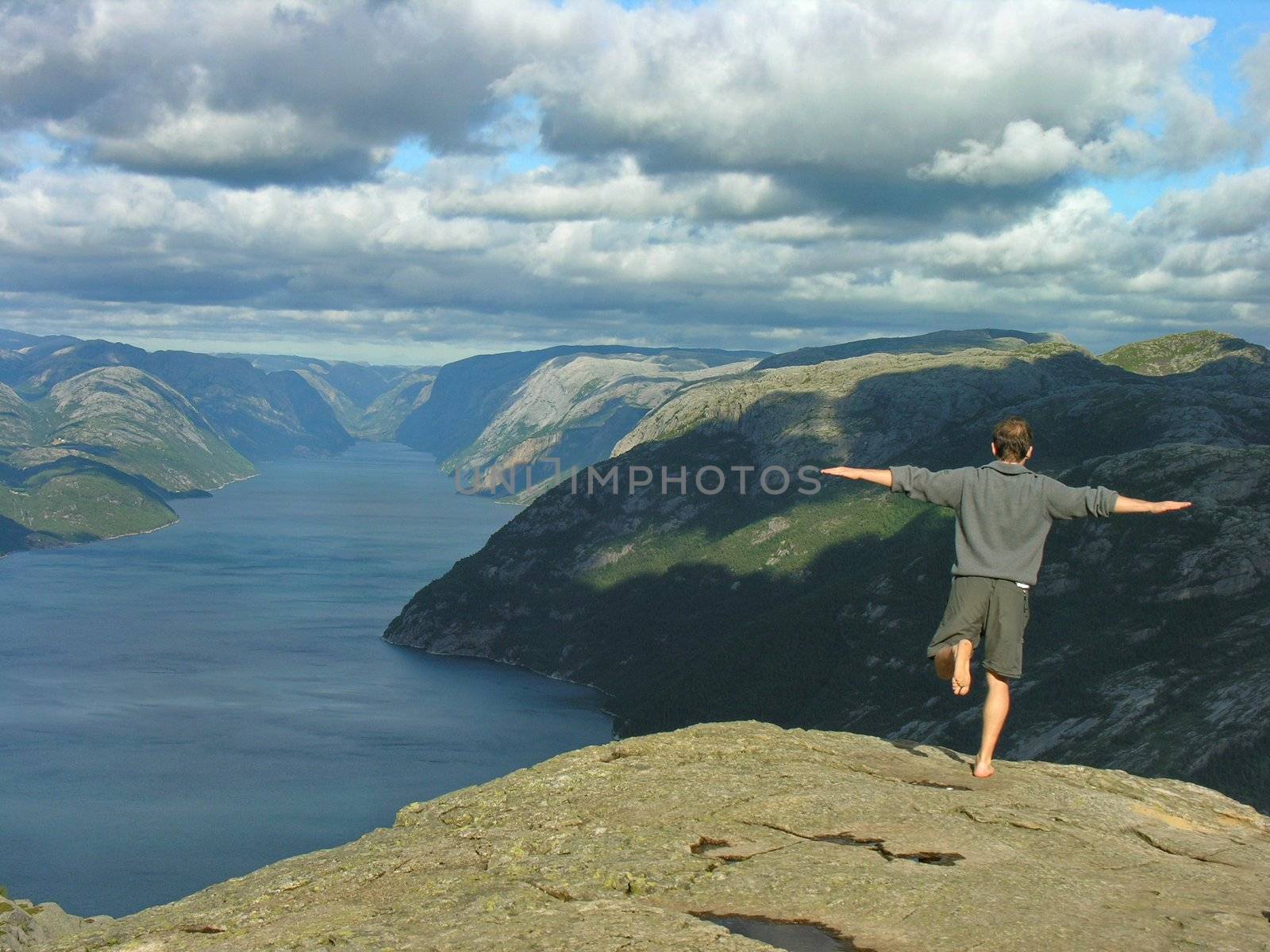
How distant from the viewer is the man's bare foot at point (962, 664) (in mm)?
22625

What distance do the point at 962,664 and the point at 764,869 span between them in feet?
18.8

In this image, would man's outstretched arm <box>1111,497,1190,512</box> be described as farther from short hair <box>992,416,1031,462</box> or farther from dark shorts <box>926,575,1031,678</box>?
dark shorts <box>926,575,1031,678</box>

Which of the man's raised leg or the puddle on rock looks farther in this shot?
the man's raised leg

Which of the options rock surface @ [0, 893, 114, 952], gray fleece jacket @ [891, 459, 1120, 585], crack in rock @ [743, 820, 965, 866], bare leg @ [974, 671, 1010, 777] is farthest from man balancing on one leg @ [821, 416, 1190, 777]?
rock surface @ [0, 893, 114, 952]

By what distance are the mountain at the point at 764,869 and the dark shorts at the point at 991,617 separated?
3059mm

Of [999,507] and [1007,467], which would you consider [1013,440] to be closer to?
[1007,467]

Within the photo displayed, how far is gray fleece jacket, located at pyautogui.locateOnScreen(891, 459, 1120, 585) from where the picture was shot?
21828 mm

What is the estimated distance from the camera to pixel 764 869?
19953 millimetres

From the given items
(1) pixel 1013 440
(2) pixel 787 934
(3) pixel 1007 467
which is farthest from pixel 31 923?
(1) pixel 1013 440

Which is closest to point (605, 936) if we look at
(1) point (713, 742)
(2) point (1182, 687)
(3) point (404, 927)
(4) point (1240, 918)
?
(3) point (404, 927)

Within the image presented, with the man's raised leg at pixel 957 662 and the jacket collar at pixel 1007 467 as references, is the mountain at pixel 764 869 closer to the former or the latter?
the man's raised leg at pixel 957 662

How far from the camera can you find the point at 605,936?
1689 centimetres

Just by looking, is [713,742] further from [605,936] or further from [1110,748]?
[1110,748]

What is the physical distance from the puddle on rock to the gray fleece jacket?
801 cm
